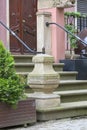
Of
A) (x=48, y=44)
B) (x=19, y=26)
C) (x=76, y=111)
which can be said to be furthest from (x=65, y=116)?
(x=19, y=26)

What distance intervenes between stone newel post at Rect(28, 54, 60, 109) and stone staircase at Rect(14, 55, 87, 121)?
0.15 meters

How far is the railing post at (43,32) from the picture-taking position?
36.3 ft

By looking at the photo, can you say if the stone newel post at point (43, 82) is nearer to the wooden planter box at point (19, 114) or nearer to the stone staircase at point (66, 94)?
the stone staircase at point (66, 94)

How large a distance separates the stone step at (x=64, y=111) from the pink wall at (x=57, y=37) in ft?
7.67

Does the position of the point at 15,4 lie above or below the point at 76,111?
above

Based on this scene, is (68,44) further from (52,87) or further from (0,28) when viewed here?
(52,87)

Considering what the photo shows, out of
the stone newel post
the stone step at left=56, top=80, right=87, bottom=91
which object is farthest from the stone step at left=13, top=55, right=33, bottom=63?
the stone newel post

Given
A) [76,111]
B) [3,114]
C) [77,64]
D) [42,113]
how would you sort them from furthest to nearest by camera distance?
[77,64] < [76,111] < [42,113] < [3,114]

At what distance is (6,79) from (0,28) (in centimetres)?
388

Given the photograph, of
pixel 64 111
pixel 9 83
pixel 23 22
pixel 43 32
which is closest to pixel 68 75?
pixel 43 32

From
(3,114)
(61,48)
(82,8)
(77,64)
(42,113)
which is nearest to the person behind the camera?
(3,114)

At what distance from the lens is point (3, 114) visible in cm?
747

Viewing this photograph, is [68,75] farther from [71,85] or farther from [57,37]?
[57,37]

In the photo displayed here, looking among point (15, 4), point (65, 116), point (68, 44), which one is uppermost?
point (15, 4)
